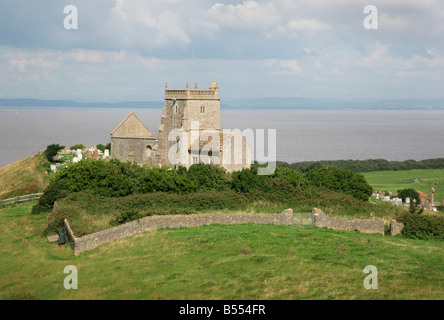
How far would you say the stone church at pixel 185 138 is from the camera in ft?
138

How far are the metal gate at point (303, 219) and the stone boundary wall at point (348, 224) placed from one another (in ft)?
1.10

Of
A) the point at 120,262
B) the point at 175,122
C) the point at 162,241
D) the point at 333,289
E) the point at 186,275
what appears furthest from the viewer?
the point at 175,122

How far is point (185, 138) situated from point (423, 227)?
25.3 meters

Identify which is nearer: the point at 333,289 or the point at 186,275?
the point at 333,289

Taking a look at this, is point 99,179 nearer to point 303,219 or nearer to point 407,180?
point 303,219

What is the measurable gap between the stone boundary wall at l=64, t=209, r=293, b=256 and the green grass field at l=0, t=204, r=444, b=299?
50 cm

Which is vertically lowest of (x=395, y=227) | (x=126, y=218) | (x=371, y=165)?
(x=371, y=165)

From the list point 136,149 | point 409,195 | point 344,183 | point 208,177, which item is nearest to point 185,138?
point 136,149

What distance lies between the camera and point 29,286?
59.2ft

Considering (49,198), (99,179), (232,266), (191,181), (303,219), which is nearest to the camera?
(232,266)

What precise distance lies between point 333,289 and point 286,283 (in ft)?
5.23

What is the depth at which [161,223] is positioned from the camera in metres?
25.4
